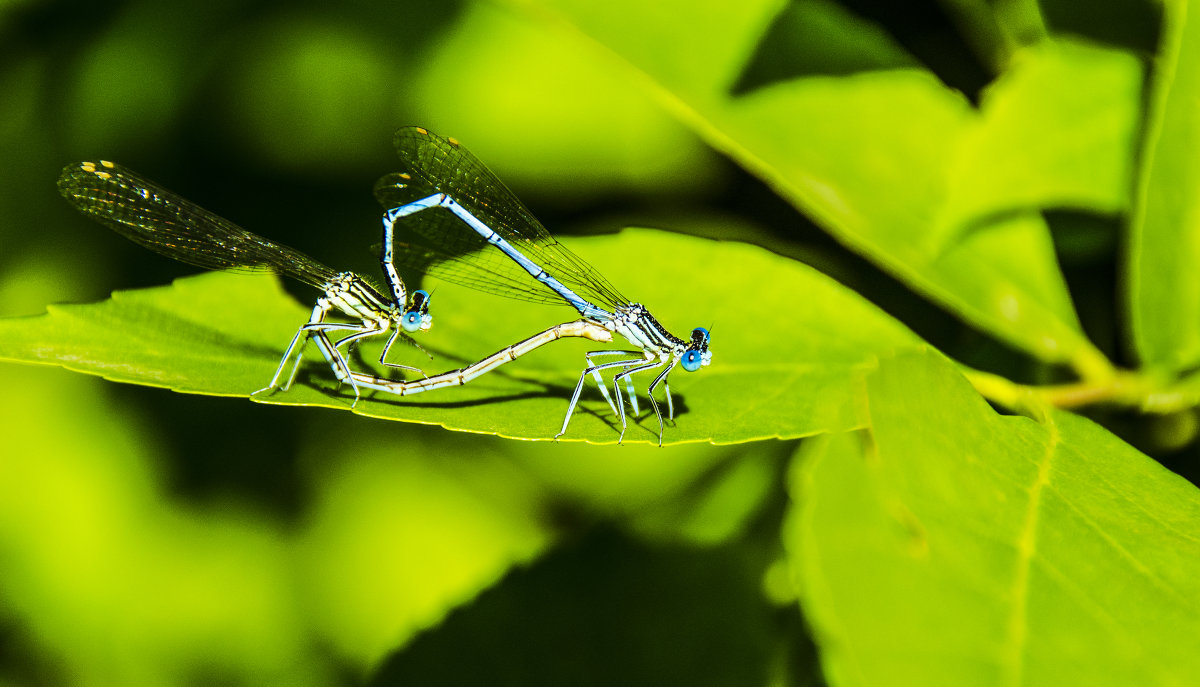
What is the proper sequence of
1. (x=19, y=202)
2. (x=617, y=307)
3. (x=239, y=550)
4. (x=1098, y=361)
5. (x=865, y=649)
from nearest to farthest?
(x=865, y=649), (x=1098, y=361), (x=617, y=307), (x=239, y=550), (x=19, y=202)

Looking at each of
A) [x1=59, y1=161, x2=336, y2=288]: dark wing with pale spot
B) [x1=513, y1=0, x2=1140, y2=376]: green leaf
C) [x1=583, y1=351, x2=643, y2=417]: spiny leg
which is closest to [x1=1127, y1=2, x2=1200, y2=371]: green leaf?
[x1=513, y1=0, x2=1140, y2=376]: green leaf

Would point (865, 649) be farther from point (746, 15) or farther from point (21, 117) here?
point (21, 117)

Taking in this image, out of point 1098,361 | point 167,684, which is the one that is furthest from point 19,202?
point 1098,361

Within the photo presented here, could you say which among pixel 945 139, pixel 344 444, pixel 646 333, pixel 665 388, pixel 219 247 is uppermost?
pixel 945 139

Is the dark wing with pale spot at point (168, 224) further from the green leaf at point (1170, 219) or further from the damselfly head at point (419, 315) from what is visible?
the green leaf at point (1170, 219)

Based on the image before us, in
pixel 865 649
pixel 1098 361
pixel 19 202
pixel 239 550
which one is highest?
pixel 865 649

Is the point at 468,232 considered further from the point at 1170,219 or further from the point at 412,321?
the point at 1170,219

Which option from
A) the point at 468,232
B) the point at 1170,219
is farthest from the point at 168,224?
the point at 1170,219
